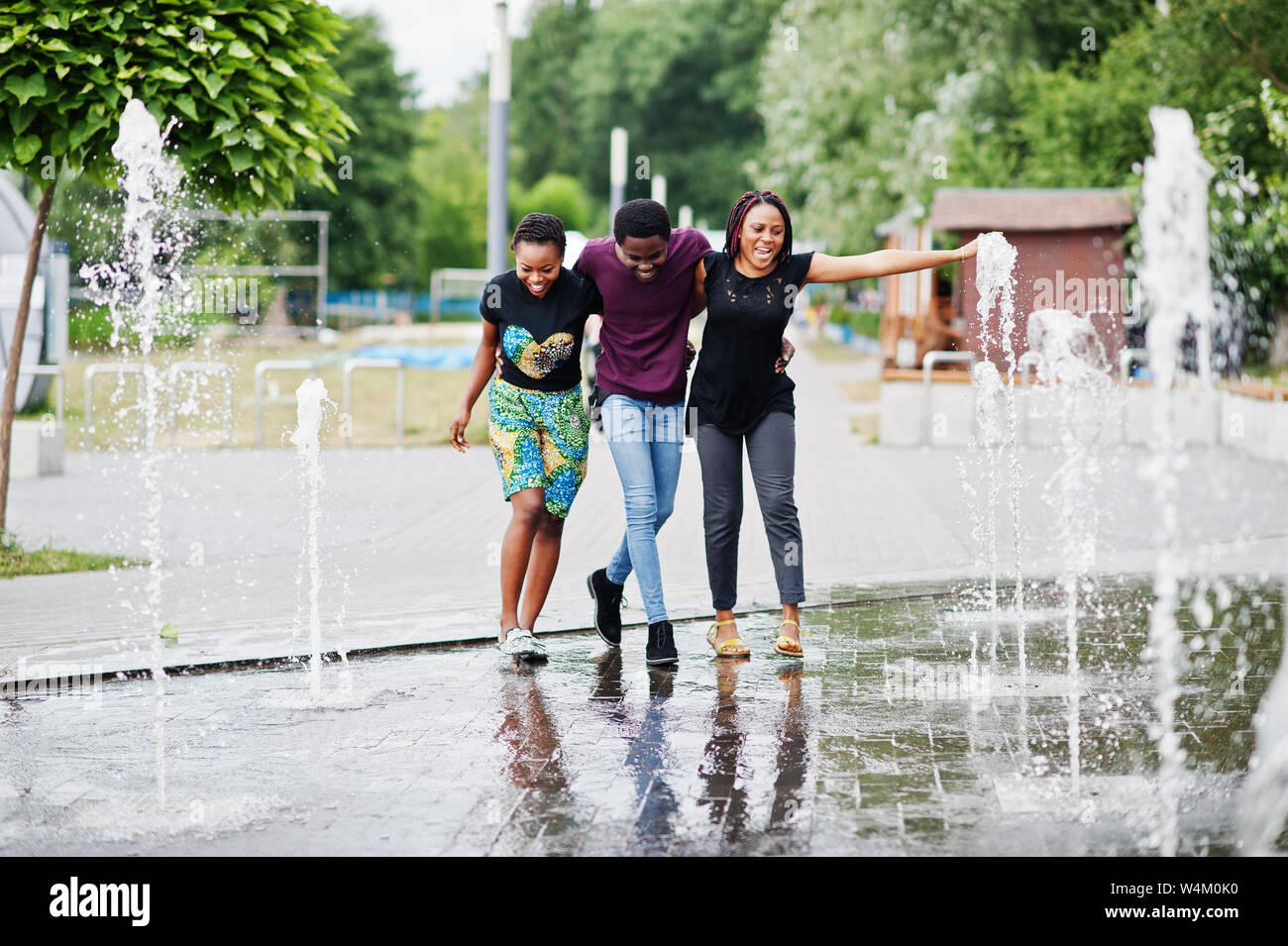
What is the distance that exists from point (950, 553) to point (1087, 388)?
839 centimetres

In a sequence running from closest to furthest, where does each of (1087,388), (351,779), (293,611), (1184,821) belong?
(1184,821) → (351,779) → (293,611) → (1087,388)

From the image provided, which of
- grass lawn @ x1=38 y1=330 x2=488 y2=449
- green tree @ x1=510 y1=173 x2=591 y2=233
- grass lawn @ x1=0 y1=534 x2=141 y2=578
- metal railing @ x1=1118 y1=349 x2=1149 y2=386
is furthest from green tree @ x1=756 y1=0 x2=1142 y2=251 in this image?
green tree @ x1=510 y1=173 x2=591 y2=233

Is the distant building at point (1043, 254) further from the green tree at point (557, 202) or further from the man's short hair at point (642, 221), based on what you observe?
the green tree at point (557, 202)

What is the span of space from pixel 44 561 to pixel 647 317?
4.43m

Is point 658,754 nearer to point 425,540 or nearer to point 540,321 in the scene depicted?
point 540,321

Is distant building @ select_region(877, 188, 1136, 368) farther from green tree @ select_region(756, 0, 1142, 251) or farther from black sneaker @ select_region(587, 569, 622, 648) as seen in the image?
black sneaker @ select_region(587, 569, 622, 648)

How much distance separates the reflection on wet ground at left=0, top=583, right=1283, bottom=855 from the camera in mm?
4234

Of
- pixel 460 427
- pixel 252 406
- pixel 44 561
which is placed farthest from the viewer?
pixel 252 406

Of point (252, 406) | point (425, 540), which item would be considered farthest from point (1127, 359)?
point (252, 406)

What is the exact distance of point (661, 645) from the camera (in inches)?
253

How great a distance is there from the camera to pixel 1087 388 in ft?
56.9

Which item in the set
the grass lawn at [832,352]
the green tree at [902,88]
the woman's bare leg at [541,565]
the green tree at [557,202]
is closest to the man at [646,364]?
the woman's bare leg at [541,565]
